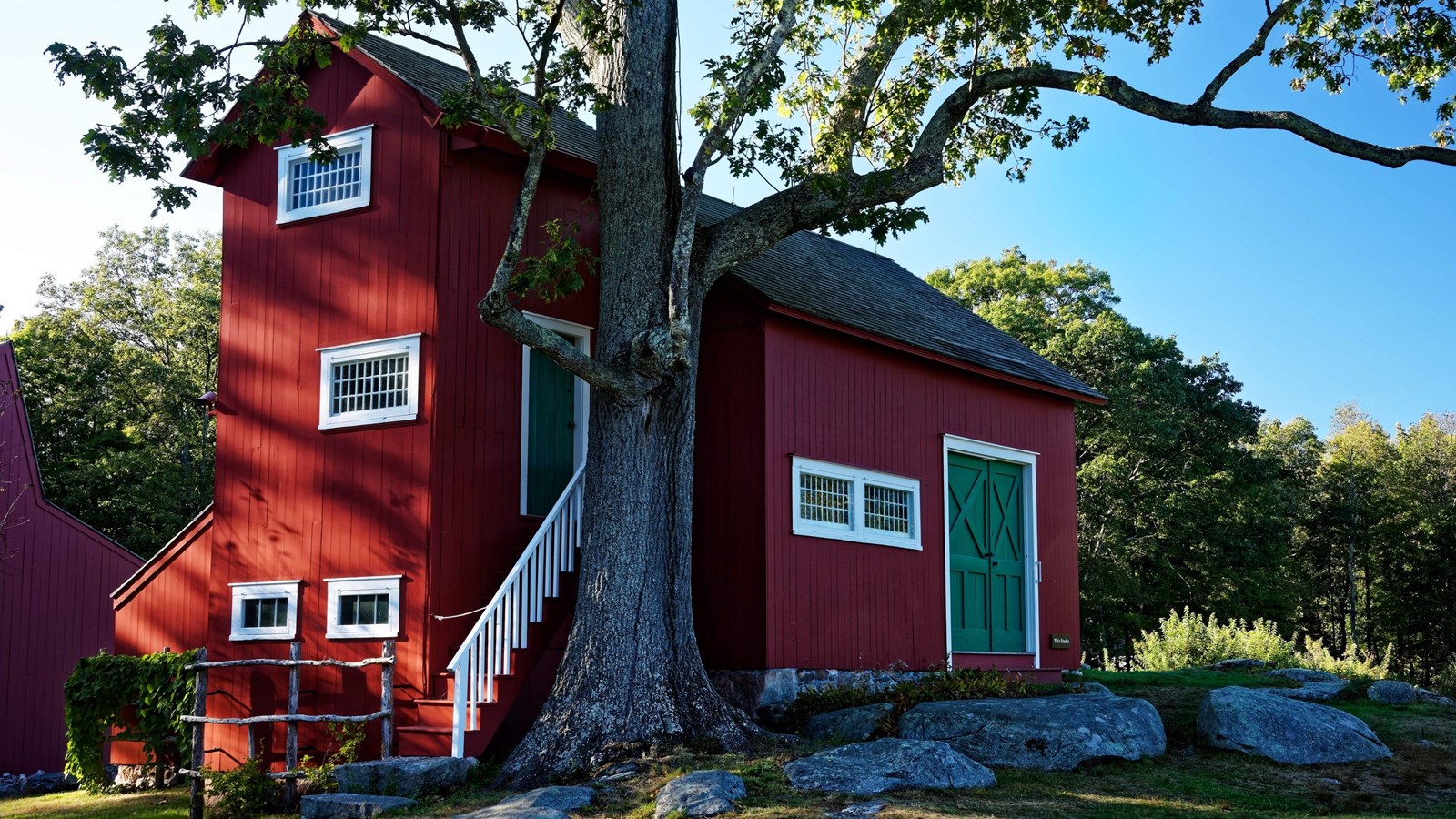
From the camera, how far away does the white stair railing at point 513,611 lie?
36.4 feet

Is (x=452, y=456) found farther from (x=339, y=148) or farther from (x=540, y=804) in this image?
(x=540, y=804)

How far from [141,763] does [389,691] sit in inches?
188

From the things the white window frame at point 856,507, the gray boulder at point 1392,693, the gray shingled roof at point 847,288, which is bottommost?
the gray boulder at point 1392,693

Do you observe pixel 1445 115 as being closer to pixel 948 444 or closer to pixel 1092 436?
pixel 948 444

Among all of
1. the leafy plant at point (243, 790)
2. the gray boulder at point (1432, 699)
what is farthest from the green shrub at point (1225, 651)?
the leafy plant at point (243, 790)

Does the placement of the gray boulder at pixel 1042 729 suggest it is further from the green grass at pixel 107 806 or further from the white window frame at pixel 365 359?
the green grass at pixel 107 806

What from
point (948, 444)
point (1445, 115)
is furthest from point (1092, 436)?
point (1445, 115)

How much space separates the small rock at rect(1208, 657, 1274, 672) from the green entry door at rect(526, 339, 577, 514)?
11026 mm

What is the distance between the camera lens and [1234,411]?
34.8 m

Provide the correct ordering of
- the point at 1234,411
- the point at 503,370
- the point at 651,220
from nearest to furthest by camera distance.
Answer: the point at 651,220, the point at 503,370, the point at 1234,411

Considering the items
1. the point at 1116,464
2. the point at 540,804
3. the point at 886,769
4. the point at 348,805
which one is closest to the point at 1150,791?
the point at 886,769

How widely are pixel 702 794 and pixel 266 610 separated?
618cm

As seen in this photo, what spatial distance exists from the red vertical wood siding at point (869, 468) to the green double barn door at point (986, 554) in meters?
0.32

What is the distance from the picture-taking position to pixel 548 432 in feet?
43.4
